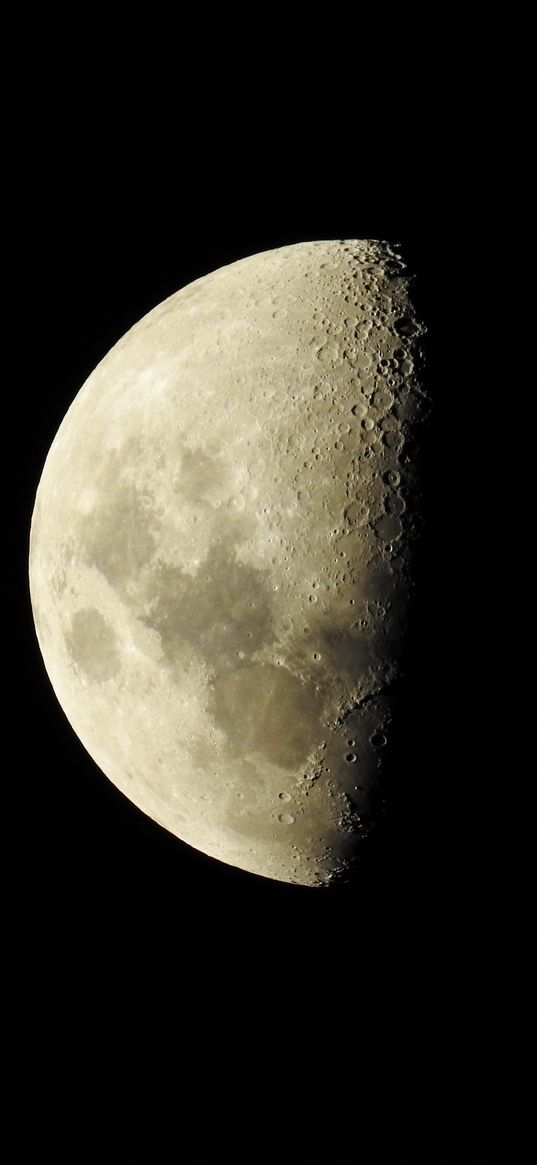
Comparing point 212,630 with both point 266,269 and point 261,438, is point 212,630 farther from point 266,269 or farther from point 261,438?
point 266,269

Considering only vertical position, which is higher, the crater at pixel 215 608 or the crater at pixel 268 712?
the crater at pixel 215 608

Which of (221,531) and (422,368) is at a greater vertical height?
(422,368)

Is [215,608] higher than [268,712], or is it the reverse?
[215,608]

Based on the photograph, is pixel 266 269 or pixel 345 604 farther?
pixel 266 269

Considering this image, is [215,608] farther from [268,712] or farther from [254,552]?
[268,712]

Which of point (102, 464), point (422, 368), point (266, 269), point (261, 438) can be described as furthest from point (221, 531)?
point (266, 269)

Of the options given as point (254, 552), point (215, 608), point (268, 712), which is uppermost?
point (254, 552)

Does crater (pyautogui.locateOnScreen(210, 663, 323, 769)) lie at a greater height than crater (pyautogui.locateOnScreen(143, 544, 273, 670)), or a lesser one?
lesser

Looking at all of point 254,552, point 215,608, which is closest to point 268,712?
point 215,608
